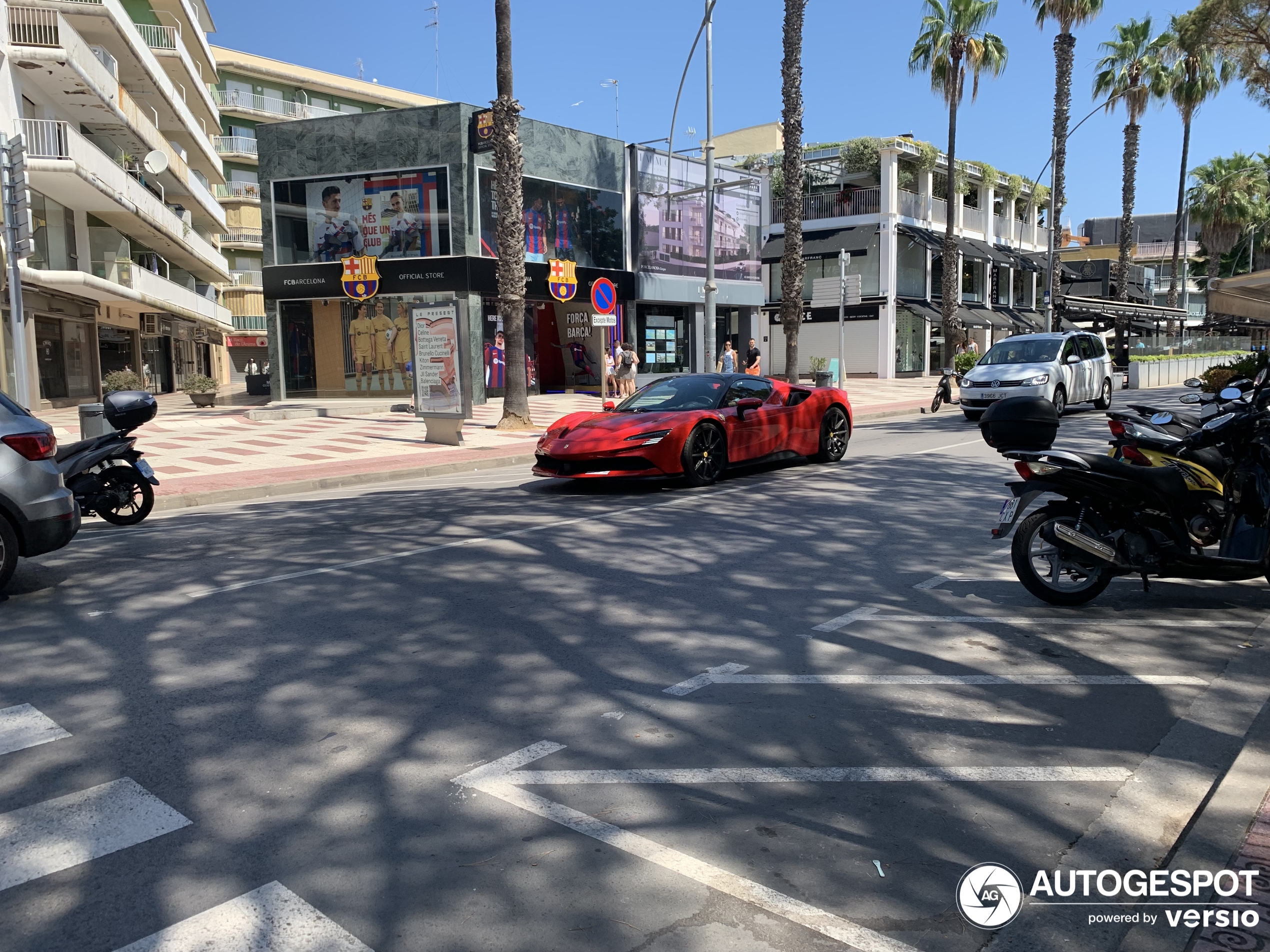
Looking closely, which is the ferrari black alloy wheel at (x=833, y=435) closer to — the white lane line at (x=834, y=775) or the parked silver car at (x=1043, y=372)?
the parked silver car at (x=1043, y=372)

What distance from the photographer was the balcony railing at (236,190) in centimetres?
6088

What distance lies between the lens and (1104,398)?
836 inches

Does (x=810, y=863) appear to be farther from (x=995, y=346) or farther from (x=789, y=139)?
(x=789, y=139)

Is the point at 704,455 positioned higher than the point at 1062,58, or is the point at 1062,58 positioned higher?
the point at 1062,58

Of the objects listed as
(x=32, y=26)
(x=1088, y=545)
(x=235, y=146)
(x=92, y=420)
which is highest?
(x=235, y=146)

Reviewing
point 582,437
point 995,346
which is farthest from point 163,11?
point 582,437

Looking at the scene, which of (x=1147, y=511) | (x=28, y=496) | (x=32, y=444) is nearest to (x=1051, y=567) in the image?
(x=1147, y=511)

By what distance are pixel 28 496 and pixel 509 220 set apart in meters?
14.2

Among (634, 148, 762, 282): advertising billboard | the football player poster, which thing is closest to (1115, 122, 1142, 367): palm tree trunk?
(634, 148, 762, 282): advertising billboard

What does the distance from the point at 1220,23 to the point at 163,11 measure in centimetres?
4110

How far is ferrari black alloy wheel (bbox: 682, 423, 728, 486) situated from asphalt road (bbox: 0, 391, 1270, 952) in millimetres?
3157

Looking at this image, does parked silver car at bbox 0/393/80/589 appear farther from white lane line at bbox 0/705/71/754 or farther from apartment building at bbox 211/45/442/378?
apartment building at bbox 211/45/442/378

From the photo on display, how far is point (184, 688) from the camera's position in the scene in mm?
4605

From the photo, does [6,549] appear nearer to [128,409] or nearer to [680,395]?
[128,409]
